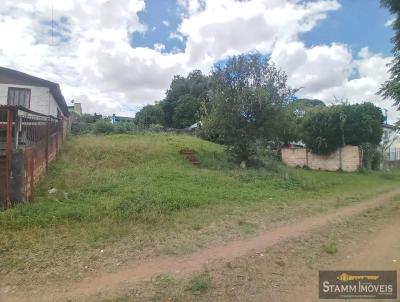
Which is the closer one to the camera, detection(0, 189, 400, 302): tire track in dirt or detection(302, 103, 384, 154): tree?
detection(0, 189, 400, 302): tire track in dirt

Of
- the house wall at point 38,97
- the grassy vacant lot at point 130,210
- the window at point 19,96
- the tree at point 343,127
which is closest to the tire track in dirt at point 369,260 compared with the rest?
the grassy vacant lot at point 130,210

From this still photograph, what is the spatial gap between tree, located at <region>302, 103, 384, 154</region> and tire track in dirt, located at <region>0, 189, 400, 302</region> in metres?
19.4

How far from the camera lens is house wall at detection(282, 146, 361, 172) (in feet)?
84.2

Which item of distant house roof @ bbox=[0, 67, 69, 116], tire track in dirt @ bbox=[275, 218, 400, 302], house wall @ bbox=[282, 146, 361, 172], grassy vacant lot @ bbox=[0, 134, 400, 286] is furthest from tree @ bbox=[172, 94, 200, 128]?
tire track in dirt @ bbox=[275, 218, 400, 302]

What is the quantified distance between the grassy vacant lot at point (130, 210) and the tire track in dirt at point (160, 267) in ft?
1.03

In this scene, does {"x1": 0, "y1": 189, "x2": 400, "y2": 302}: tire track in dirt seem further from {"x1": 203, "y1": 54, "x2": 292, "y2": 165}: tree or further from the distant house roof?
the distant house roof

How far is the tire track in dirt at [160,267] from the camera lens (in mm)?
4547

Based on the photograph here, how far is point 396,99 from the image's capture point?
11039 mm

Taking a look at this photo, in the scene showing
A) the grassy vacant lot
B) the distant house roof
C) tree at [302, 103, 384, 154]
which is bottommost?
the grassy vacant lot

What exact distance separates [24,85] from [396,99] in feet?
58.0

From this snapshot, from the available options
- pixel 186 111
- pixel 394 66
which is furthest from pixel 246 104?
pixel 186 111

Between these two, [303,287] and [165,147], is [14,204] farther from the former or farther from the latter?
[165,147]

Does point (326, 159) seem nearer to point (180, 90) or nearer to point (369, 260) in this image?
point (369, 260)
